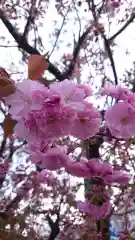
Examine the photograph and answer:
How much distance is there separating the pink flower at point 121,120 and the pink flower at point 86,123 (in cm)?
4

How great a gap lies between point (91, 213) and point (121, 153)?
0.52 meters

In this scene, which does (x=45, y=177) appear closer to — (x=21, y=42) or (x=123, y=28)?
(x=21, y=42)

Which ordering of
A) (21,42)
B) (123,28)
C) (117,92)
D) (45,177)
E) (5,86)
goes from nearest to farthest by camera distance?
1. (5,86)
2. (117,92)
3. (21,42)
4. (123,28)
5. (45,177)

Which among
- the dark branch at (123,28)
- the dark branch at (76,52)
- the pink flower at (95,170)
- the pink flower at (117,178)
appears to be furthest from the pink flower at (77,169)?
the dark branch at (123,28)

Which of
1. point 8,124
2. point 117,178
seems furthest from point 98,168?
point 8,124

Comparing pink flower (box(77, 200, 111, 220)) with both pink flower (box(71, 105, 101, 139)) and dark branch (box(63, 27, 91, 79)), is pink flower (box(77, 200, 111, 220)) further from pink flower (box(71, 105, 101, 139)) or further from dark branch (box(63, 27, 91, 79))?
dark branch (box(63, 27, 91, 79))

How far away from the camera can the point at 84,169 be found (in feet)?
4.24

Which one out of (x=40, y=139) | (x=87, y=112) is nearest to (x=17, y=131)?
(x=40, y=139)

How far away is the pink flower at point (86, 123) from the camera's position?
0.94 meters

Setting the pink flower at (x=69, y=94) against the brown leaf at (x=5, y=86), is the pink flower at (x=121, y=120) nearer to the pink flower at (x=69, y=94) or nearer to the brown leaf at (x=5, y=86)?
the pink flower at (x=69, y=94)

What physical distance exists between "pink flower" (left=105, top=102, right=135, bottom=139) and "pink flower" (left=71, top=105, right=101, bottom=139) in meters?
0.04

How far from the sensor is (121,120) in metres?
1.00

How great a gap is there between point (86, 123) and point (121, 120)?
10 cm

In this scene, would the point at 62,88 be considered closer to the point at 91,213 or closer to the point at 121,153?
the point at 121,153
